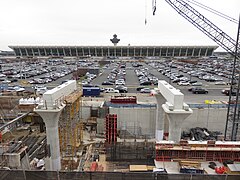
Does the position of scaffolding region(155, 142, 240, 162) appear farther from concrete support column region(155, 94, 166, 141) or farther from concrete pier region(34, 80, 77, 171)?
concrete pier region(34, 80, 77, 171)

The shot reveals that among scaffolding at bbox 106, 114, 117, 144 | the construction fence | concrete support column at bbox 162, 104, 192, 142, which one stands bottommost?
scaffolding at bbox 106, 114, 117, 144

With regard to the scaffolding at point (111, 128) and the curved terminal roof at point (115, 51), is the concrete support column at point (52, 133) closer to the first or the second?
the scaffolding at point (111, 128)

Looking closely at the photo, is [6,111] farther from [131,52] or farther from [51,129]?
[131,52]

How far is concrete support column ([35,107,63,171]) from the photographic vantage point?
1534cm

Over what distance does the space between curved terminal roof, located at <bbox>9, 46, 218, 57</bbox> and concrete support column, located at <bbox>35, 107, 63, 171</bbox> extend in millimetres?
121029

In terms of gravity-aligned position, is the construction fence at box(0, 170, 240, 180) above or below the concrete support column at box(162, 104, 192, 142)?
below

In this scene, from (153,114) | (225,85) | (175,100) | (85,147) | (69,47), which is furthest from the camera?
(69,47)

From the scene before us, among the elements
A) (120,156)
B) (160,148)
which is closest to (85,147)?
(120,156)

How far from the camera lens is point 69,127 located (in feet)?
60.8

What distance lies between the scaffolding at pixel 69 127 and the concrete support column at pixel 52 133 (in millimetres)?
1630

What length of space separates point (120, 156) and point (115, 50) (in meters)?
122

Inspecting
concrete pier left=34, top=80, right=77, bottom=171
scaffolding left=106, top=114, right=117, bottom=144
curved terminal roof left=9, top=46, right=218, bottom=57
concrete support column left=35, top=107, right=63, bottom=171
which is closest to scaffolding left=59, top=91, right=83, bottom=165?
concrete pier left=34, top=80, right=77, bottom=171

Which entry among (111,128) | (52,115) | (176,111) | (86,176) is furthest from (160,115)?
(86,176)

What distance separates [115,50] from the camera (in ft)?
446
